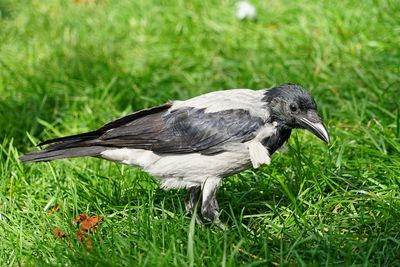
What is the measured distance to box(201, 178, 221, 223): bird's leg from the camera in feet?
14.5

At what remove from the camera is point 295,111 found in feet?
14.4

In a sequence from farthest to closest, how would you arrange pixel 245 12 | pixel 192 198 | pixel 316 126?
pixel 245 12 < pixel 192 198 < pixel 316 126

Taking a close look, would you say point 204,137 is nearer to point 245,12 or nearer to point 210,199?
point 210,199

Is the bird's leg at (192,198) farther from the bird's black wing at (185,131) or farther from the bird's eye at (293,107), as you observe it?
the bird's eye at (293,107)

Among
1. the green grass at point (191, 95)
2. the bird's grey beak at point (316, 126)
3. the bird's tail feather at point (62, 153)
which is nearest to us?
the green grass at point (191, 95)

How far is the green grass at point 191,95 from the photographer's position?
401 cm

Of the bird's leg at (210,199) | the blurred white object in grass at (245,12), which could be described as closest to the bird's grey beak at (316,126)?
the bird's leg at (210,199)

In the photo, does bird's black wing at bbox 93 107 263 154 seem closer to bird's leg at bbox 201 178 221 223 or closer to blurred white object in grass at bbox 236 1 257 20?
bird's leg at bbox 201 178 221 223

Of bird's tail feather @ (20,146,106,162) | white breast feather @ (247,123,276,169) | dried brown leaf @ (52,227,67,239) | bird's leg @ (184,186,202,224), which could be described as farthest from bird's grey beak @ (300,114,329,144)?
dried brown leaf @ (52,227,67,239)

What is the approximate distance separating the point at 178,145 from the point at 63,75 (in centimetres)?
281

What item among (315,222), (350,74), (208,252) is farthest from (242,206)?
(350,74)

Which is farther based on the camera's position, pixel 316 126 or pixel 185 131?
pixel 185 131

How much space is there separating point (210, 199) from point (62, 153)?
0.96 m

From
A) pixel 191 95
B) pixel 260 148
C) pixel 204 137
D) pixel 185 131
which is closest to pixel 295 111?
pixel 260 148
